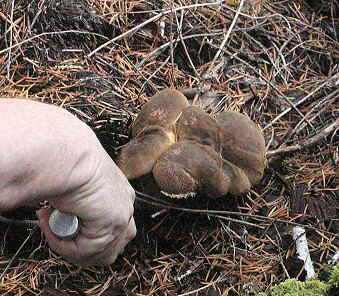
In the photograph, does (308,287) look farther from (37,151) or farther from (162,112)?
(37,151)

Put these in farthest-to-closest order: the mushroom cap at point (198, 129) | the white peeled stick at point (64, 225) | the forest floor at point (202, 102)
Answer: the forest floor at point (202, 102) → the mushroom cap at point (198, 129) → the white peeled stick at point (64, 225)

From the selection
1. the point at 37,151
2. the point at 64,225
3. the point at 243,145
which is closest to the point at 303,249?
the point at 243,145

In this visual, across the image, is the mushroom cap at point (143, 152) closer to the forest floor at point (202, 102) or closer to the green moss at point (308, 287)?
the forest floor at point (202, 102)

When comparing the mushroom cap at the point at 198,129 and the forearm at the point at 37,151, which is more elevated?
the forearm at the point at 37,151

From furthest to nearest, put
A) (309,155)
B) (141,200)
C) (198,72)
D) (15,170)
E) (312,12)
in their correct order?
(312,12), (198,72), (309,155), (141,200), (15,170)

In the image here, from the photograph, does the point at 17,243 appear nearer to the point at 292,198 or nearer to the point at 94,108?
the point at 94,108

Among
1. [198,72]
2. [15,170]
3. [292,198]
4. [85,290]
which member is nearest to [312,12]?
[198,72]

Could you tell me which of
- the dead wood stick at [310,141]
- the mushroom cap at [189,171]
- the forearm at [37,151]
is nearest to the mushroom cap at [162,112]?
the mushroom cap at [189,171]

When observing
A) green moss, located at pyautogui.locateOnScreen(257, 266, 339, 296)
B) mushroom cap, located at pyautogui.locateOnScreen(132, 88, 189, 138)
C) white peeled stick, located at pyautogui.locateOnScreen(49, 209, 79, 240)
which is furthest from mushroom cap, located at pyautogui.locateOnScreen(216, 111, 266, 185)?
white peeled stick, located at pyautogui.locateOnScreen(49, 209, 79, 240)
